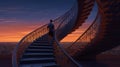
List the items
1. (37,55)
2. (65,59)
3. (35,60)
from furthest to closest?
(37,55)
(35,60)
(65,59)

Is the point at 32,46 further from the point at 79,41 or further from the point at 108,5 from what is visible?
the point at 79,41

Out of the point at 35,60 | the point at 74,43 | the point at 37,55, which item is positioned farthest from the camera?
the point at 74,43

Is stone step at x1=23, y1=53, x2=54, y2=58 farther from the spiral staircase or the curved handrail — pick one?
the curved handrail

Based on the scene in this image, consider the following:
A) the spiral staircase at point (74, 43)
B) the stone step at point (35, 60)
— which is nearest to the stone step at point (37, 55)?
the spiral staircase at point (74, 43)

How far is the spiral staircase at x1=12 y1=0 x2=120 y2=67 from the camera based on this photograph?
16266 mm

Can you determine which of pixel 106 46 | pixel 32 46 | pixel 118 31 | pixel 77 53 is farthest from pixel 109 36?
pixel 77 53

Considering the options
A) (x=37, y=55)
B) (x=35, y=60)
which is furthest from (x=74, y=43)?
(x=35, y=60)

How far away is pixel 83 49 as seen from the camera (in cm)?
2742

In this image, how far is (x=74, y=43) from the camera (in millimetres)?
29828

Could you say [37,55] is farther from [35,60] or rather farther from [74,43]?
[74,43]

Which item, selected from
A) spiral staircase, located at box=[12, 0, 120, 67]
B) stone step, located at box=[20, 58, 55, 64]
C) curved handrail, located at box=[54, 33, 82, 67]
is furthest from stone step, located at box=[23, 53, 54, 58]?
curved handrail, located at box=[54, 33, 82, 67]

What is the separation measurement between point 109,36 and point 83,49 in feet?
17.5

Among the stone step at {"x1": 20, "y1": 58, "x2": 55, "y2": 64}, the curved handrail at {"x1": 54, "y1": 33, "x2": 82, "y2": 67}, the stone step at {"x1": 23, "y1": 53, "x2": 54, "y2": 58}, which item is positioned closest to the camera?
the curved handrail at {"x1": 54, "y1": 33, "x2": 82, "y2": 67}

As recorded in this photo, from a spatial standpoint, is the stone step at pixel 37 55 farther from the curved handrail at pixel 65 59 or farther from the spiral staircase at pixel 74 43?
the curved handrail at pixel 65 59
